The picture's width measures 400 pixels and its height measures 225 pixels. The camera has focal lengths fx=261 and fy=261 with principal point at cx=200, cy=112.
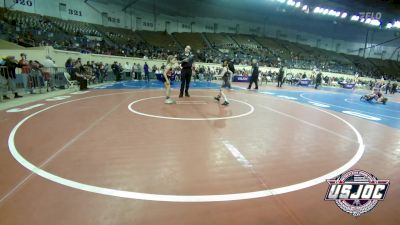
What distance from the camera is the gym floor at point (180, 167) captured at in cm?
313

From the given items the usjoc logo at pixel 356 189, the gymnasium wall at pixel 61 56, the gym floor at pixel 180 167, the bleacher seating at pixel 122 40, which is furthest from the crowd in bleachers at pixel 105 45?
the usjoc logo at pixel 356 189

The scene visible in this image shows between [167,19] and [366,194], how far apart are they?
150 feet

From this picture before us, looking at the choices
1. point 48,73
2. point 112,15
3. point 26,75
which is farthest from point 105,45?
point 26,75

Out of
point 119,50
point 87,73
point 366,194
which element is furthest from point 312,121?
point 119,50

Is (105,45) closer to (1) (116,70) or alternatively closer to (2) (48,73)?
(1) (116,70)

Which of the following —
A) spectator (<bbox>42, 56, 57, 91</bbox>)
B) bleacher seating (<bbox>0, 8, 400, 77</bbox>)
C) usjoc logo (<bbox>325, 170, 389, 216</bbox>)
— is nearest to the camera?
usjoc logo (<bbox>325, 170, 389, 216</bbox>)

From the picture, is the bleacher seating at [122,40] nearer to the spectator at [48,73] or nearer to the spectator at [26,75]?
the spectator at [48,73]

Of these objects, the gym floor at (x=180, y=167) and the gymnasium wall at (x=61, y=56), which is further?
the gymnasium wall at (x=61, y=56)

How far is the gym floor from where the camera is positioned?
313 cm

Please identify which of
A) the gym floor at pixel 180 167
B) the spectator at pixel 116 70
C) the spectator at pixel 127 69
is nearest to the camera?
the gym floor at pixel 180 167

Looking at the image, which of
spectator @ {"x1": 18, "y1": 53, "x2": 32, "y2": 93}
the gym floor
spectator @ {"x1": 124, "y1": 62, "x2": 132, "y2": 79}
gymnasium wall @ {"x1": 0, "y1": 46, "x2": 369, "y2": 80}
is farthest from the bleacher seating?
the gym floor

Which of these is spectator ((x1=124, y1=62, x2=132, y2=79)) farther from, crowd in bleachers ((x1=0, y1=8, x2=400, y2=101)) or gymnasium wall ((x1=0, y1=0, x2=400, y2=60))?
gymnasium wall ((x1=0, y1=0, x2=400, y2=60))

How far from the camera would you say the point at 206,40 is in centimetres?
4544

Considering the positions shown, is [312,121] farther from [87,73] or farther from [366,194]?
[87,73]
